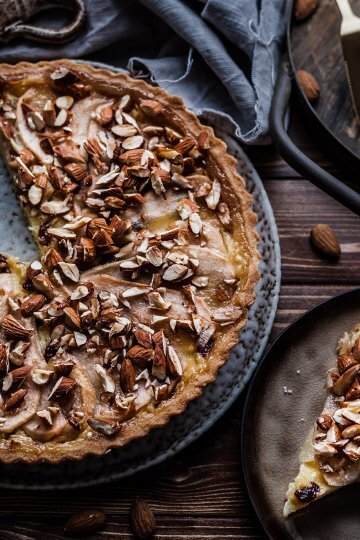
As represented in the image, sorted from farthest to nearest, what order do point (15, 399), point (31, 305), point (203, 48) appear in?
point (203, 48), point (31, 305), point (15, 399)

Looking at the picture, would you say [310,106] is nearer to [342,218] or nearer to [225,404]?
[342,218]

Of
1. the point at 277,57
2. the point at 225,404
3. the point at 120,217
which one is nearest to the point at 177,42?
the point at 277,57

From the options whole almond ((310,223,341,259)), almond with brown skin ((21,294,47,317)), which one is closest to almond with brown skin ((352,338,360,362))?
whole almond ((310,223,341,259))

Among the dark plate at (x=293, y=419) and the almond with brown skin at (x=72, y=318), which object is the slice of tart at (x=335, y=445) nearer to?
the dark plate at (x=293, y=419)

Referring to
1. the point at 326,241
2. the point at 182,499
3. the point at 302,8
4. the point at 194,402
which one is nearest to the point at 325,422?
the point at 194,402

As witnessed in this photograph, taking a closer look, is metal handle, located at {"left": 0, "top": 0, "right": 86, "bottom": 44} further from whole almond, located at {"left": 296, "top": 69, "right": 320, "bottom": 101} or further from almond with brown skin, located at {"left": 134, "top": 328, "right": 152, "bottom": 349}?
almond with brown skin, located at {"left": 134, "top": 328, "right": 152, "bottom": 349}

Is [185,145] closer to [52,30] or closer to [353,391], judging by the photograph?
[52,30]
